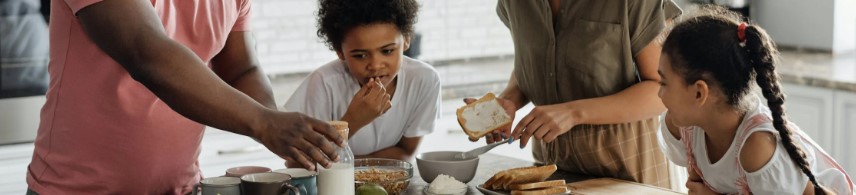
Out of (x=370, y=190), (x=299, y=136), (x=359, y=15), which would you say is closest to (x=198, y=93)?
(x=299, y=136)

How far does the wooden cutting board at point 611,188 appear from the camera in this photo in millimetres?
2306

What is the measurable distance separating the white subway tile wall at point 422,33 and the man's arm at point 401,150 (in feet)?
4.32

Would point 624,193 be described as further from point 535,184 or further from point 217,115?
point 217,115

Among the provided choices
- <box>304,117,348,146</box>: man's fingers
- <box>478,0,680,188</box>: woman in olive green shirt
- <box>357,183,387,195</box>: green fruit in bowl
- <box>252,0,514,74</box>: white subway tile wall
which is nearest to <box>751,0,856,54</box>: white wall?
<box>252,0,514,74</box>: white subway tile wall

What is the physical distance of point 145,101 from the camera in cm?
197

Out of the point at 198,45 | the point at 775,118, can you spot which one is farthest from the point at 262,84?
the point at 775,118

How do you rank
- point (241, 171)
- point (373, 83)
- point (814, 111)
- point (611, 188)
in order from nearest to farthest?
1. point (241, 171)
2. point (611, 188)
3. point (373, 83)
4. point (814, 111)

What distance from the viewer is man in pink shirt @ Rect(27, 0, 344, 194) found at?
65.2 inches

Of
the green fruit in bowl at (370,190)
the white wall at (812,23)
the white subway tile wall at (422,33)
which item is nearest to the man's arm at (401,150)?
the green fruit in bowl at (370,190)

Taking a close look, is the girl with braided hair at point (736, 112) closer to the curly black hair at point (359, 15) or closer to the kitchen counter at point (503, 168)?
the kitchen counter at point (503, 168)

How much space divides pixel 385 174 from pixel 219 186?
38 centimetres

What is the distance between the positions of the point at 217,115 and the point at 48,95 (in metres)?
0.49

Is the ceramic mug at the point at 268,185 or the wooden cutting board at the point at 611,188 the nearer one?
the ceramic mug at the point at 268,185

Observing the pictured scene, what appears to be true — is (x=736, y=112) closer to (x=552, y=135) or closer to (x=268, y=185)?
(x=552, y=135)
